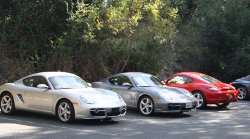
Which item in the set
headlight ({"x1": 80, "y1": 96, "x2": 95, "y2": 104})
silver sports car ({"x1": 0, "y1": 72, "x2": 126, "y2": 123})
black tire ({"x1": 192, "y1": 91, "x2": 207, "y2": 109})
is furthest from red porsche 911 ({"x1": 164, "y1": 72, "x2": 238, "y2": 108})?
headlight ({"x1": 80, "y1": 96, "x2": 95, "y2": 104})

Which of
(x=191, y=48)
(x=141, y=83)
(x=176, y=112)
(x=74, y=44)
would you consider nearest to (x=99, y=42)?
(x=74, y=44)

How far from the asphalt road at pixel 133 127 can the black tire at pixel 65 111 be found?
17 cm

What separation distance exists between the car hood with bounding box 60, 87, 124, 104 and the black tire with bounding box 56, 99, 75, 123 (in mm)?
279

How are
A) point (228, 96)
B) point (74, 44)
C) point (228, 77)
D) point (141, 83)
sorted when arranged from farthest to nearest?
point (228, 77), point (74, 44), point (228, 96), point (141, 83)

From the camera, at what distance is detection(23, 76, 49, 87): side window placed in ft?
38.2

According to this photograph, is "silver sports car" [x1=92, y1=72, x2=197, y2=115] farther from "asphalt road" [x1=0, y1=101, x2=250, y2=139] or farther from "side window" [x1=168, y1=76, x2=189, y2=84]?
"side window" [x1=168, y1=76, x2=189, y2=84]

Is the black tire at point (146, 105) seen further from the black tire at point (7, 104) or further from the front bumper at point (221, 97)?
the black tire at point (7, 104)

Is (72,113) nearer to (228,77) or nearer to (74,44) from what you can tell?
(74,44)

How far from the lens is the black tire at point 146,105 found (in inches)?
503

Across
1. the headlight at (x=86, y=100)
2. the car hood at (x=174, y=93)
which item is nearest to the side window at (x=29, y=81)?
the headlight at (x=86, y=100)

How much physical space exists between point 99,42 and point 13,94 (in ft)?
25.7

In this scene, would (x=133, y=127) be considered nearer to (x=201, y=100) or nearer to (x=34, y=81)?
(x=34, y=81)

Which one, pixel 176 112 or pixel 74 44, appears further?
pixel 74 44

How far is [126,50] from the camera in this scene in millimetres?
20594
